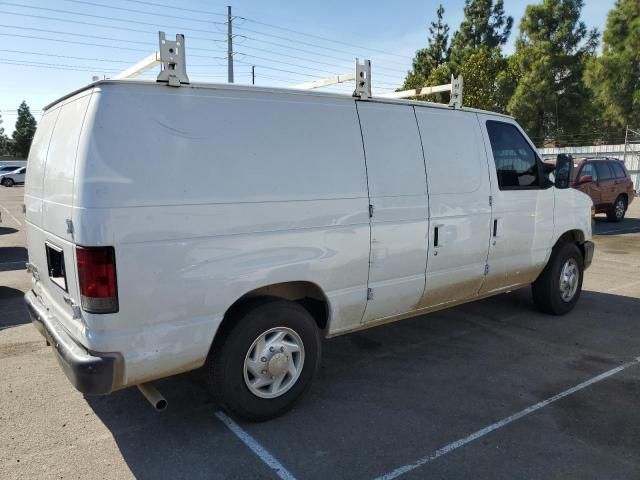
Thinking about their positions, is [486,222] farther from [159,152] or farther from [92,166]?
[92,166]

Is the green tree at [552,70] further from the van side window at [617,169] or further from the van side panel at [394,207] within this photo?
the van side panel at [394,207]

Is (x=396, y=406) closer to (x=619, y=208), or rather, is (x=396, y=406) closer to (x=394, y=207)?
(x=394, y=207)

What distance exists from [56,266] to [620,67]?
3642 cm

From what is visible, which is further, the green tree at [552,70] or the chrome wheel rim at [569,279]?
the green tree at [552,70]

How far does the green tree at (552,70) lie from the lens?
1379 inches

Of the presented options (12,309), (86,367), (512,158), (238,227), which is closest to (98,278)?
(86,367)

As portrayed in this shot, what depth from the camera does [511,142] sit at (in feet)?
17.5

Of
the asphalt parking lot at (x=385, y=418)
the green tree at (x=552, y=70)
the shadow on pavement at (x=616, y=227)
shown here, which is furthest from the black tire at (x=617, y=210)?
the green tree at (x=552, y=70)

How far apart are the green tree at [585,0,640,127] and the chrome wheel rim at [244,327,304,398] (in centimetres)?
3467

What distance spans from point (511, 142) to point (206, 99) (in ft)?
11.3

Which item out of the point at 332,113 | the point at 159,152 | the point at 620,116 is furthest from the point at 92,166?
the point at 620,116

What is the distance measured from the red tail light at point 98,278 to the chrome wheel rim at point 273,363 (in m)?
0.98

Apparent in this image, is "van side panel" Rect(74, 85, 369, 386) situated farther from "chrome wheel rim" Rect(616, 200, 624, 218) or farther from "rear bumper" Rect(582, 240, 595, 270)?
"chrome wheel rim" Rect(616, 200, 624, 218)

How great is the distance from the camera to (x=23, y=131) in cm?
8312
